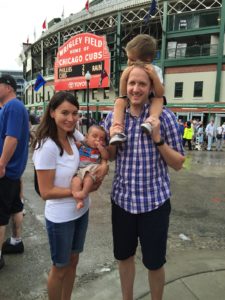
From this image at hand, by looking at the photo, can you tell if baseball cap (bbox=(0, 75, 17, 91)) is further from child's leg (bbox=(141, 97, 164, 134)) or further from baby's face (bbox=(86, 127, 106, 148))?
child's leg (bbox=(141, 97, 164, 134))

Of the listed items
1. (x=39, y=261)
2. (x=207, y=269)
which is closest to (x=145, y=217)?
(x=207, y=269)

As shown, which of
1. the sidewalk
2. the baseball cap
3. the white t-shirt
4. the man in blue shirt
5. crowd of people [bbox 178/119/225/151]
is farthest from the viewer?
crowd of people [bbox 178/119/225/151]

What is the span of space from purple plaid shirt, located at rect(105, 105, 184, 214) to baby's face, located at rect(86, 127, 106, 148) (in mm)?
146

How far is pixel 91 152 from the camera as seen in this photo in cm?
232

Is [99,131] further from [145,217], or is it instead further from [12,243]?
[12,243]

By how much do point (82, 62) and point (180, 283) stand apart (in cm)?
3240

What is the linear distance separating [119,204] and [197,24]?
98.0 feet

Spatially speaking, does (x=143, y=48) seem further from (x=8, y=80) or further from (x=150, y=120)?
(x=8, y=80)

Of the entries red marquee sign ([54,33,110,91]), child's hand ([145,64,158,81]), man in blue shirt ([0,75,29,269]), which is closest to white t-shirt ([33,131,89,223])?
child's hand ([145,64,158,81])

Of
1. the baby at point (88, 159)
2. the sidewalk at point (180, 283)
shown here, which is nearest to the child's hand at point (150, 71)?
the baby at point (88, 159)

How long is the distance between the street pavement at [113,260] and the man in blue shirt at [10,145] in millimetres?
427

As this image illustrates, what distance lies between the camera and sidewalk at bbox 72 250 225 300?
2826mm

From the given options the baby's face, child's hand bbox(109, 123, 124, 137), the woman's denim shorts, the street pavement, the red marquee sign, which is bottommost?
the street pavement

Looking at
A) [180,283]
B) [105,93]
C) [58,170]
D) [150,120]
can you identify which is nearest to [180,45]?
[105,93]
